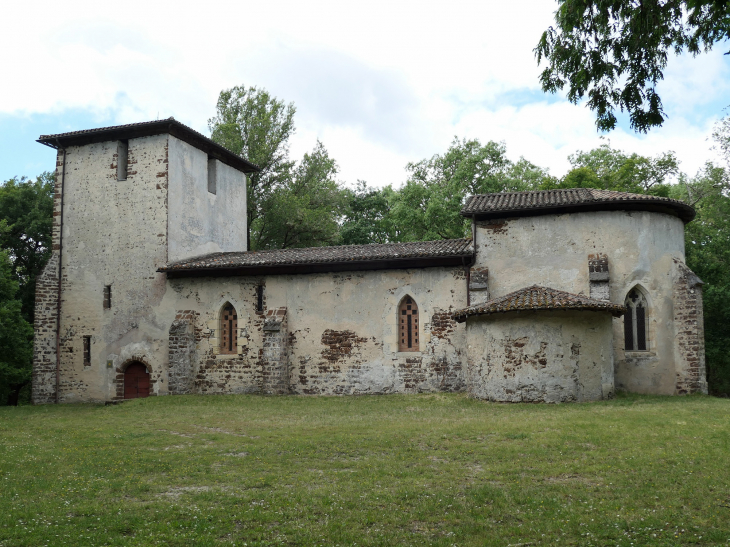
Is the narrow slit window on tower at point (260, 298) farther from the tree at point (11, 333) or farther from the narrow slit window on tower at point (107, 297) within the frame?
the tree at point (11, 333)

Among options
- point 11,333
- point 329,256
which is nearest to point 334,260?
point 329,256

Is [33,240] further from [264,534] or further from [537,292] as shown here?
[264,534]

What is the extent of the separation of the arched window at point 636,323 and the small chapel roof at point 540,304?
273cm

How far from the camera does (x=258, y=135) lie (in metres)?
35.9

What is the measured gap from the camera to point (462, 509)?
22.1 feet

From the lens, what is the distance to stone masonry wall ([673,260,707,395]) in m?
18.5

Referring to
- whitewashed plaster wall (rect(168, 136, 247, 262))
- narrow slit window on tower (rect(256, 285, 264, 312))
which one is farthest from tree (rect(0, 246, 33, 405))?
narrow slit window on tower (rect(256, 285, 264, 312))

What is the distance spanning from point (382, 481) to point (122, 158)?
1996cm

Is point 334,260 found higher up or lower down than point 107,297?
higher up

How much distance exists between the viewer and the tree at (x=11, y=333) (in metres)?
25.0

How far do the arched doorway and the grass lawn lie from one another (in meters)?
8.08

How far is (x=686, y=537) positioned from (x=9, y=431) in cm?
1401

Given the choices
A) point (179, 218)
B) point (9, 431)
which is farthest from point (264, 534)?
point (179, 218)

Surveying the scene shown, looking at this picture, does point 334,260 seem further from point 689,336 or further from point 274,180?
point 274,180
